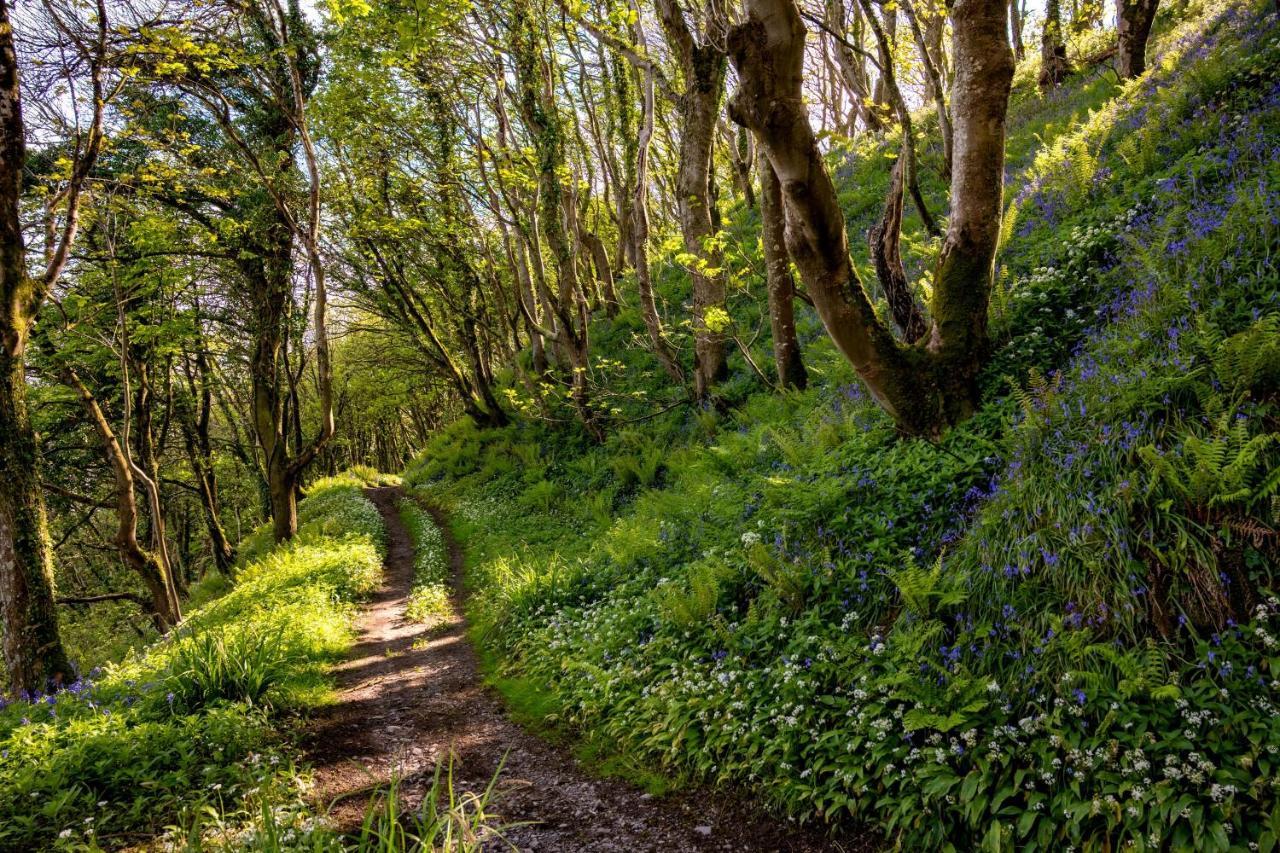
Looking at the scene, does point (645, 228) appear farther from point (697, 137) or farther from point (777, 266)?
point (777, 266)

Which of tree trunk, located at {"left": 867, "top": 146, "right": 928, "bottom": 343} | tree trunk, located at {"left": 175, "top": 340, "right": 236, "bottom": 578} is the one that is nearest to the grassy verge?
tree trunk, located at {"left": 867, "top": 146, "right": 928, "bottom": 343}

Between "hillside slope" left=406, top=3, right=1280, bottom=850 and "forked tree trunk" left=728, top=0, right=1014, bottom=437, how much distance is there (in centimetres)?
42

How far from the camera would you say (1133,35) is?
11.3 metres

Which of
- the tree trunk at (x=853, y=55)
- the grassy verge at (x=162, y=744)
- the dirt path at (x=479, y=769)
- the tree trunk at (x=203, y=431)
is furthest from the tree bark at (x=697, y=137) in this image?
the tree trunk at (x=203, y=431)

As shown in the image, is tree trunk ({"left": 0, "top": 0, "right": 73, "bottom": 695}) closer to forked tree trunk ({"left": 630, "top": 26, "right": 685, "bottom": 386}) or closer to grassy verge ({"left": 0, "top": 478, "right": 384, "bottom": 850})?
grassy verge ({"left": 0, "top": 478, "right": 384, "bottom": 850})

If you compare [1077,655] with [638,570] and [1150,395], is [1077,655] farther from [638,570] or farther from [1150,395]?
[638,570]

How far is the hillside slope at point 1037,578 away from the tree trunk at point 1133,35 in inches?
125

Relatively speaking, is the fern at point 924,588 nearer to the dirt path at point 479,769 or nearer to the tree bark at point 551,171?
the dirt path at point 479,769

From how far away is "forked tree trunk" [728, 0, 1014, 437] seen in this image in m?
4.94

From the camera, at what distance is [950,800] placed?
10.6 ft

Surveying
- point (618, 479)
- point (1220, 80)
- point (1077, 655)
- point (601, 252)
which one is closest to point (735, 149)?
point (601, 252)

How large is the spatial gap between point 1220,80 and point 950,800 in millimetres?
8986

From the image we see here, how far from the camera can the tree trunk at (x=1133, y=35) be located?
1084 cm

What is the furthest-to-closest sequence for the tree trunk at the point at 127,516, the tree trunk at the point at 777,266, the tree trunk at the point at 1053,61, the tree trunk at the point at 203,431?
the tree trunk at the point at 203,431 < the tree trunk at the point at 1053,61 < the tree trunk at the point at 127,516 < the tree trunk at the point at 777,266
